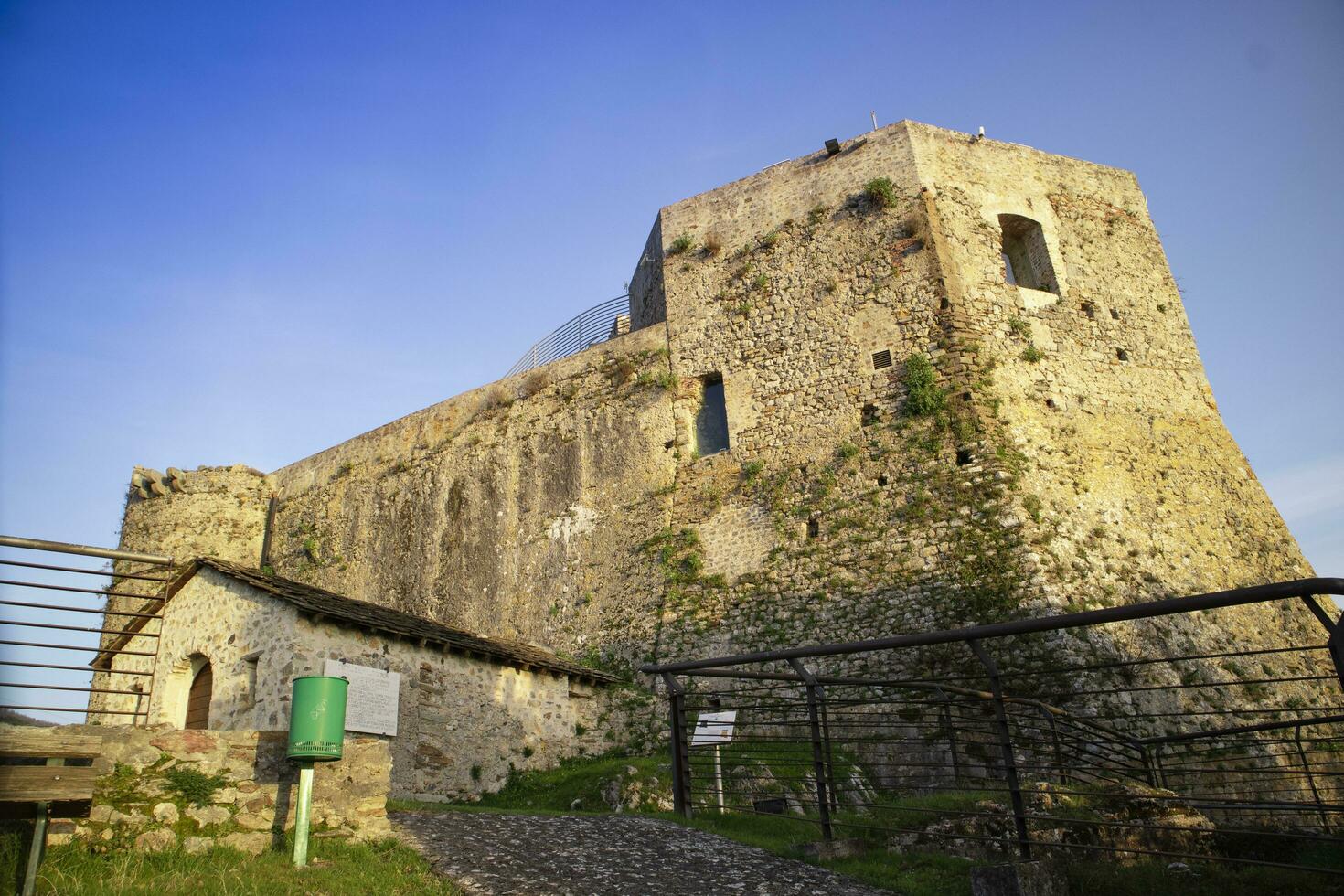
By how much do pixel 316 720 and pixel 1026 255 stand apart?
15397mm

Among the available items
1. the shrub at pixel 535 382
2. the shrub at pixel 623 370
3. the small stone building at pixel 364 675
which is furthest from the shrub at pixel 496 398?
the small stone building at pixel 364 675

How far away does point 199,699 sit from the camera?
1238 centimetres

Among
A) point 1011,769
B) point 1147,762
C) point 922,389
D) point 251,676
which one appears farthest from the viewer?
point 922,389

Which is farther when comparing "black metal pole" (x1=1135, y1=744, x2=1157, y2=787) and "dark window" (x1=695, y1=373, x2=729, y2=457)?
"dark window" (x1=695, y1=373, x2=729, y2=457)

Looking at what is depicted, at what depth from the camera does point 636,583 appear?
1642 centimetres

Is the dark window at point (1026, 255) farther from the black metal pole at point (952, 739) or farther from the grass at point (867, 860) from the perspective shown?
the grass at point (867, 860)

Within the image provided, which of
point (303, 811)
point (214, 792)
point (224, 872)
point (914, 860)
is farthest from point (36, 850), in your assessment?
point (914, 860)

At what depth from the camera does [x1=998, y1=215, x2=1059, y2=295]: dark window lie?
17.1 meters

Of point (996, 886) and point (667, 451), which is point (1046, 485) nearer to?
point (667, 451)

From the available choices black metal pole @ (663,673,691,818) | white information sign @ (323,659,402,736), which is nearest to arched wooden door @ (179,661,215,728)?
white information sign @ (323,659,402,736)

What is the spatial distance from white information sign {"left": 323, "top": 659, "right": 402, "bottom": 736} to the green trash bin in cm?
452

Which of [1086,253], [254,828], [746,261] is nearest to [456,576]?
[746,261]

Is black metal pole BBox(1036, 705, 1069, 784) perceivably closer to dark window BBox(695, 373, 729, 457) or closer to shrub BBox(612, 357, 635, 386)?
dark window BBox(695, 373, 729, 457)

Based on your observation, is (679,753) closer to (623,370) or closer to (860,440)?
(860,440)
